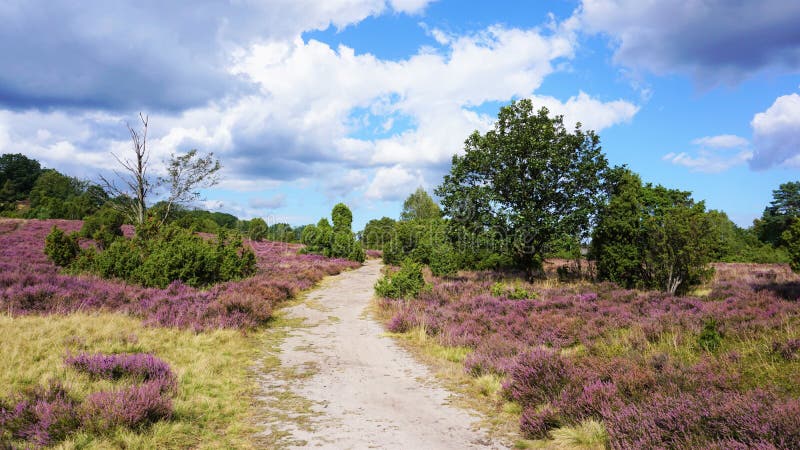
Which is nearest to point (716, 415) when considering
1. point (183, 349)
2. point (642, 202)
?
point (183, 349)

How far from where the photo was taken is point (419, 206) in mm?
87375

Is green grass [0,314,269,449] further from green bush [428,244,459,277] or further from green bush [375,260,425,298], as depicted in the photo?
green bush [428,244,459,277]

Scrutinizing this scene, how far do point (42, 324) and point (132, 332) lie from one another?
84.0 inches

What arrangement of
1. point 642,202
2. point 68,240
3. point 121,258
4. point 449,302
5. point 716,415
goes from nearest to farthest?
point 716,415, point 449,302, point 121,258, point 642,202, point 68,240

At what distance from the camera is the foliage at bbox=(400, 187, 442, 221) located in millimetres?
85750

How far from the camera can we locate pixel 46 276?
1588cm

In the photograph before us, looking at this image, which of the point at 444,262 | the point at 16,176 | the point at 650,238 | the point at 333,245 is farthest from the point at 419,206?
the point at 16,176

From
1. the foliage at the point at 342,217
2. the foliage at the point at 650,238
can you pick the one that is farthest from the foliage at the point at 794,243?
the foliage at the point at 342,217

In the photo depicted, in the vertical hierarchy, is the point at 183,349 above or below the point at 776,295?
below

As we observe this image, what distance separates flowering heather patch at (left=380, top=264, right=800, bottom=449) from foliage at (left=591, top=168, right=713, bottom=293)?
1993 mm

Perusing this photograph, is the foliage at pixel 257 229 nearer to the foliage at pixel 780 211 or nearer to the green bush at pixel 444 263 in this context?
the green bush at pixel 444 263

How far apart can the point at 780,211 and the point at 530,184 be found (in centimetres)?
7712

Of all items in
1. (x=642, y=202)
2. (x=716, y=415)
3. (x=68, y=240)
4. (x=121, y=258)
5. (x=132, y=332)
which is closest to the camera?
(x=716, y=415)

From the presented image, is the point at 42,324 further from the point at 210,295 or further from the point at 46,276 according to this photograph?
the point at 46,276
